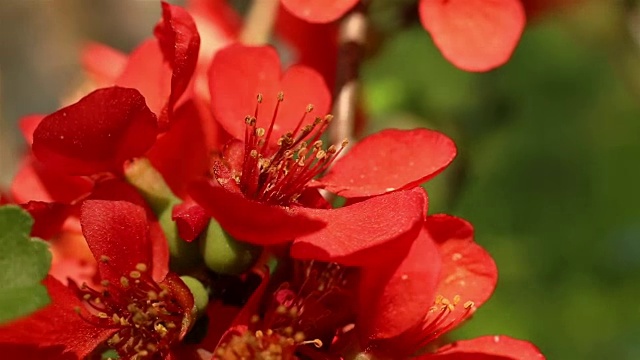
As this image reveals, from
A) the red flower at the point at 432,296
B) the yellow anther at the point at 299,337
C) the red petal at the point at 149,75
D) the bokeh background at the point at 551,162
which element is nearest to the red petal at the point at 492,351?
the red flower at the point at 432,296

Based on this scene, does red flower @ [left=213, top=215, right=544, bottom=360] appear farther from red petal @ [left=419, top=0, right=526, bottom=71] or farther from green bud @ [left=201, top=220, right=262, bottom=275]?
red petal @ [left=419, top=0, right=526, bottom=71]

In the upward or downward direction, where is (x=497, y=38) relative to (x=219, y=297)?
upward

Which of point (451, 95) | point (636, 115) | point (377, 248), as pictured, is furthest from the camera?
point (636, 115)

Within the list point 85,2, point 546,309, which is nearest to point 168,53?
point 546,309

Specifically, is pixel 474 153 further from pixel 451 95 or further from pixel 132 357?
pixel 132 357

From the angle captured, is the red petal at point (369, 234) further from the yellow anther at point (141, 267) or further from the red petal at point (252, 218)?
the yellow anther at point (141, 267)

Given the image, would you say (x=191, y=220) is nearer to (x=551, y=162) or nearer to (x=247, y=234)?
(x=247, y=234)

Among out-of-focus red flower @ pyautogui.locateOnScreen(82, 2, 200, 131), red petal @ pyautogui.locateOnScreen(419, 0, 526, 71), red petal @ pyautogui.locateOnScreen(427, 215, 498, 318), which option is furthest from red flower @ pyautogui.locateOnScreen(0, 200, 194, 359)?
red petal @ pyautogui.locateOnScreen(419, 0, 526, 71)
